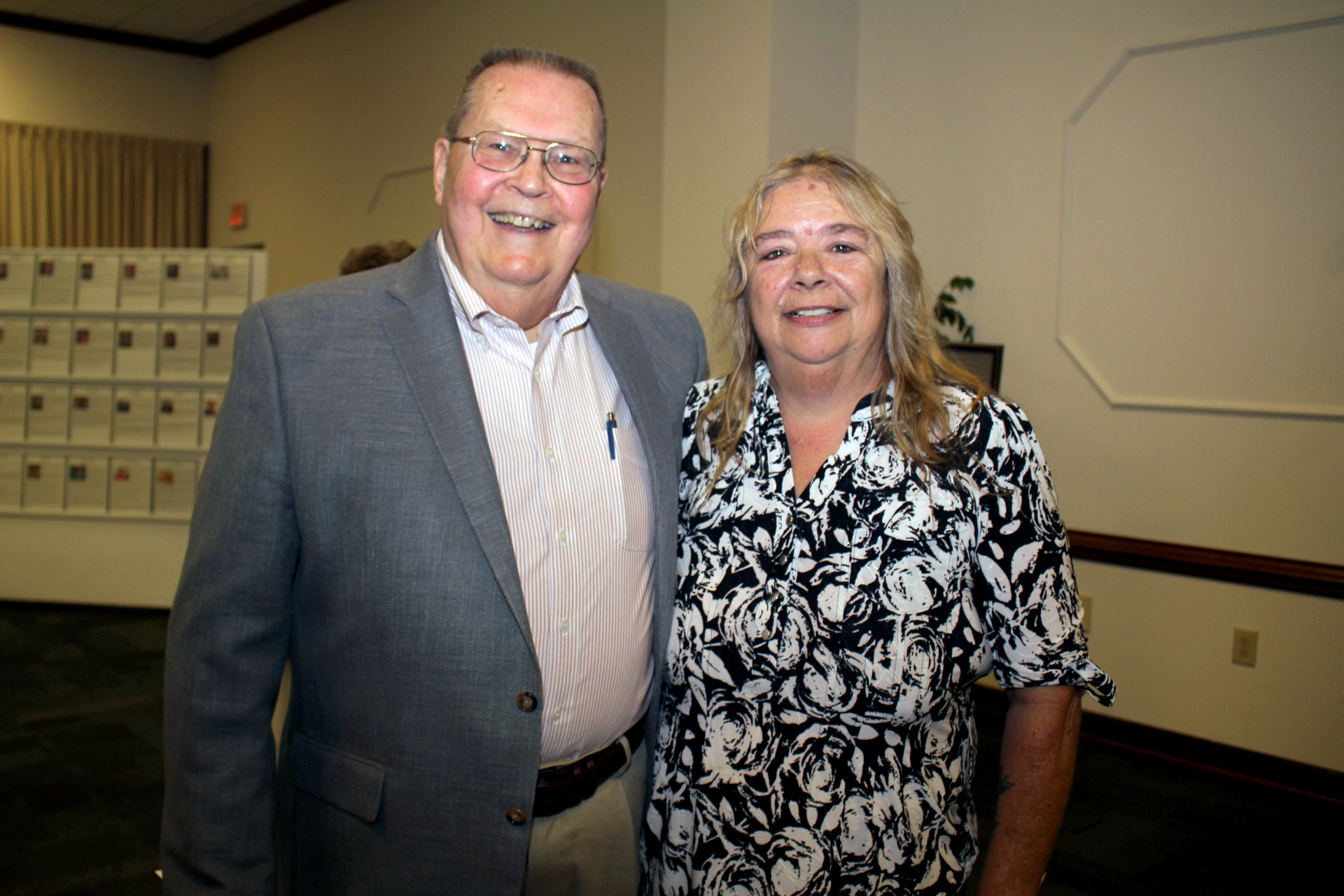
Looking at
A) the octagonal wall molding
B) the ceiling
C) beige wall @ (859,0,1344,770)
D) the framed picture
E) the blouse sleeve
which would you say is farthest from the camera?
the ceiling

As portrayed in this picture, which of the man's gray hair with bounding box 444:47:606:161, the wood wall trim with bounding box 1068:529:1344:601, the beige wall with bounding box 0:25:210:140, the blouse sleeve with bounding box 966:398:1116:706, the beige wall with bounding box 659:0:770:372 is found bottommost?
the wood wall trim with bounding box 1068:529:1344:601

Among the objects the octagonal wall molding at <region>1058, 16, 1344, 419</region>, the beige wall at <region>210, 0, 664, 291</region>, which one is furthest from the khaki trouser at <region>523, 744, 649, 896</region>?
the beige wall at <region>210, 0, 664, 291</region>

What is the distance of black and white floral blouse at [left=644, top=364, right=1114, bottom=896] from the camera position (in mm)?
1356

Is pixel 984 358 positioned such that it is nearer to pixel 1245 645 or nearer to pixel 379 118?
pixel 1245 645

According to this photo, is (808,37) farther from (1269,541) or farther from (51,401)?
(51,401)

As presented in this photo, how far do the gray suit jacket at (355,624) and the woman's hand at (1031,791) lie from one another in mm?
729

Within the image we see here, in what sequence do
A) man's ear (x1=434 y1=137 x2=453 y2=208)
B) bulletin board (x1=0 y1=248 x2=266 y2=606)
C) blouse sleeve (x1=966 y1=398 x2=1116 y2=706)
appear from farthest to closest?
bulletin board (x1=0 y1=248 x2=266 y2=606), man's ear (x1=434 y1=137 x2=453 y2=208), blouse sleeve (x1=966 y1=398 x2=1116 y2=706)

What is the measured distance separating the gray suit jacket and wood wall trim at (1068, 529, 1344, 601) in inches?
111

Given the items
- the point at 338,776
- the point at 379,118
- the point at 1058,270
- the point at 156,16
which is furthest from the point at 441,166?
the point at 156,16

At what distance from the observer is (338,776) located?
4.29 ft

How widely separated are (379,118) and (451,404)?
6.01 metres

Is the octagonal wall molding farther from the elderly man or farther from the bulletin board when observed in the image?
the bulletin board

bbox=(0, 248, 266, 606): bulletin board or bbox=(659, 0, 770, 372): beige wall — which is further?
bbox=(0, 248, 266, 606): bulletin board

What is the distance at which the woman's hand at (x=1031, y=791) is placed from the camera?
1405mm
